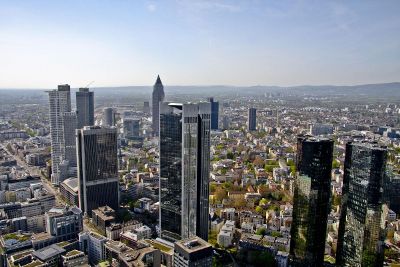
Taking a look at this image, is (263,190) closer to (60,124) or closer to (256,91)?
(60,124)

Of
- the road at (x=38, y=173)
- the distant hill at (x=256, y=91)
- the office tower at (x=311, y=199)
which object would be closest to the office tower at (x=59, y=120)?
the road at (x=38, y=173)

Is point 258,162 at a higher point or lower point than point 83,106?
lower

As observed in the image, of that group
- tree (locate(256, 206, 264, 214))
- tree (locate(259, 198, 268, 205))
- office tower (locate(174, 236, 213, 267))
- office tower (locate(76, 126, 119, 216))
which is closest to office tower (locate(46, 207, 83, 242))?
office tower (locate(76, 126, 119, 216))

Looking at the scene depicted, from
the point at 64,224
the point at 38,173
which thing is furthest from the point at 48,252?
the point at 38,173

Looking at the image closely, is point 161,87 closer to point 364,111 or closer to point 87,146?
point 87,146

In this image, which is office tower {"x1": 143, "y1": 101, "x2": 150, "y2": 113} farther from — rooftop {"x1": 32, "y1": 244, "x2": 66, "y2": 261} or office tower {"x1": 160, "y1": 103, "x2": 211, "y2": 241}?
rooftop {"x1": 32, "y1": 244, "x2": 66, "y2": 261}

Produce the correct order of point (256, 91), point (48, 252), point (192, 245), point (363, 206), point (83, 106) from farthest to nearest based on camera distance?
point (256, 91)
point (83, 106)
point (48, 252)
point (363, 206)
point (192, 245)
